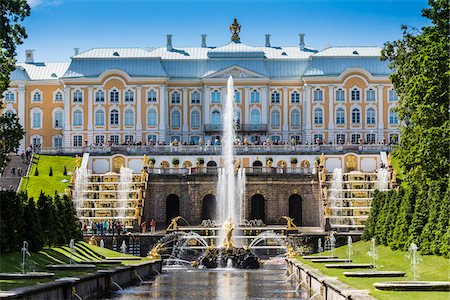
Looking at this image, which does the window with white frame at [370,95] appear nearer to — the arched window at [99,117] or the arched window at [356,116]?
the arched window at [356,116]

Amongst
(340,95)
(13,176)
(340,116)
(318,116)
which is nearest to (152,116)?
(318,116)

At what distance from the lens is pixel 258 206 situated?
73.8m

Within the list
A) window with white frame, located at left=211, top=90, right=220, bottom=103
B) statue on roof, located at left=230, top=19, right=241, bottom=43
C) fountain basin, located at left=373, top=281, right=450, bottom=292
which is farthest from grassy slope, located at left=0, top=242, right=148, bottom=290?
statue on roof, located at left=230, top=19, right=241, bottom=43

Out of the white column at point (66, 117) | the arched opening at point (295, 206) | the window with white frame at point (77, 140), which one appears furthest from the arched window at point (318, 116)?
the arched opening at point (295, 206)

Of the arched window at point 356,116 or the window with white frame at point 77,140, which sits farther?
the arched window at point 356,116

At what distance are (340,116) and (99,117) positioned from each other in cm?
2155

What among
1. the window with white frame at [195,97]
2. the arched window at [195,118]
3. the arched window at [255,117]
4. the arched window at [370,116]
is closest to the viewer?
the arched window at [370,116]

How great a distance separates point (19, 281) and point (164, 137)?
226 ft

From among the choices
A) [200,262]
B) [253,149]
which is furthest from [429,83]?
[253,149]

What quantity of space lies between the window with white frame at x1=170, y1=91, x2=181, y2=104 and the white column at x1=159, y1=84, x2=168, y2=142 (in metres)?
1.23

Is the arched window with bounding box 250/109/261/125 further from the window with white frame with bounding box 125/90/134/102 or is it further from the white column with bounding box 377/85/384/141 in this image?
the window with white frame with bounding box 125/90/134/102

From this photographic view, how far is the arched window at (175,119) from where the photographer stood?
97.9m

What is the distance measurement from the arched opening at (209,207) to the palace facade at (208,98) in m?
22.6

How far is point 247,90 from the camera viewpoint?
97188 millimetres
